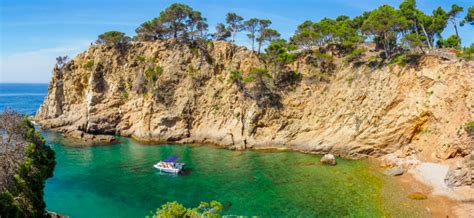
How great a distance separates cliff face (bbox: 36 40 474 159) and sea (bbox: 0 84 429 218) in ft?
20.2

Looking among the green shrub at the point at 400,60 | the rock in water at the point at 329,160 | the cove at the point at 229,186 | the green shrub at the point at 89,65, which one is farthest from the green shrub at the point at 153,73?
the green shrub at the point at 400,60

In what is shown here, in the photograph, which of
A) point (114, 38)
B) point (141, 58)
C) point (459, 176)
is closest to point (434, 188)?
point (459, 176)

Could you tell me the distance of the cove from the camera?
33656mm

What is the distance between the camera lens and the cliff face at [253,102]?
47688 millimetres

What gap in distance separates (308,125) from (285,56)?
15.3 meters

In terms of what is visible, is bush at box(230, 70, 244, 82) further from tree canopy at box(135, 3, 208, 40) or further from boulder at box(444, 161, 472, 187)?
boulder at box(444, 161, 472, 187)

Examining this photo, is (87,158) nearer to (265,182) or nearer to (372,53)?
(265,182)

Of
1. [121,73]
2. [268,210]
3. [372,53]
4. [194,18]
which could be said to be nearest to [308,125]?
[372,53]

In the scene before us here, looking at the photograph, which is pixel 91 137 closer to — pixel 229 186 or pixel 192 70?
pixel 192 70

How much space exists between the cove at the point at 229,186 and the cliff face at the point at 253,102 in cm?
627

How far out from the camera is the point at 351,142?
53344 mm

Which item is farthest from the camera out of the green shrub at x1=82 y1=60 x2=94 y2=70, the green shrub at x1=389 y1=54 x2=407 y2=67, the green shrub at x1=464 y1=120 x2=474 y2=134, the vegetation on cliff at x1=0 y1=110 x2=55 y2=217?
the green shrub at x1=82 y1=60 x2=94 y2=70

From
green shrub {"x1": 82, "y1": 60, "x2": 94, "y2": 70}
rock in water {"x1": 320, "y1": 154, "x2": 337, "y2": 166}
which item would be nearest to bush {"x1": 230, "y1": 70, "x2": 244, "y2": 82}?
rock in water {"x1": 320, "y1": 154, "x2": 337, "y2": 166}

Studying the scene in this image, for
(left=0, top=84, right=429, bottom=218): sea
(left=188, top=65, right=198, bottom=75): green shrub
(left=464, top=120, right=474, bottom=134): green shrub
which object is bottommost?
(left=0, top=84, right=429, bottom=218): sea
